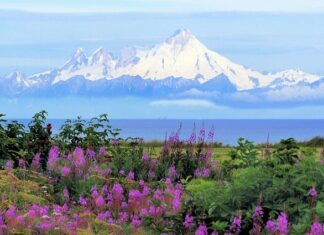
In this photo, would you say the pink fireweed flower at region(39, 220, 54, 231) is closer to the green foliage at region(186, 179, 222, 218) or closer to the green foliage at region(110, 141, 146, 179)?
the green foliage at region(186, 179, 222, 218)

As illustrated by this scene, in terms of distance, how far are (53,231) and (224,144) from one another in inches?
850

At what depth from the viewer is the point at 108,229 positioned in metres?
7.99

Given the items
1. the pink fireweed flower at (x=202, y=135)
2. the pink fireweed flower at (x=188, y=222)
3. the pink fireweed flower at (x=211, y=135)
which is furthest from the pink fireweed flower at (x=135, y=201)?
the pink fireweed flower at (x=202, y=135)

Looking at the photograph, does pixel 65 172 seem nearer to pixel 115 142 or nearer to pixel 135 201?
pixel 135 201

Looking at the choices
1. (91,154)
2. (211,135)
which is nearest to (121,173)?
(91,154)

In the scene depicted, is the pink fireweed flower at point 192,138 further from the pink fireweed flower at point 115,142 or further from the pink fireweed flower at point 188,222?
the pink fireweed flower at point 188,222

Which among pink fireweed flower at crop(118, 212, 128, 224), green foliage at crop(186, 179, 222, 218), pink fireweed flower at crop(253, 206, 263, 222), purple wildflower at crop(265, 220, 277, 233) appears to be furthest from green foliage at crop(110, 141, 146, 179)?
purple wildflower at crop(265, 220, 277, 233)

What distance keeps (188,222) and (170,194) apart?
169cm

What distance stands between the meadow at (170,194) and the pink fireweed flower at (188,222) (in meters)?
0.03

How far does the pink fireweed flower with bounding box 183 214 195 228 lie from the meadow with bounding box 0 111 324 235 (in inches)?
1.1

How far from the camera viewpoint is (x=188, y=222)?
26.4 ft

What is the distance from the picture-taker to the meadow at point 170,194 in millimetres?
7586

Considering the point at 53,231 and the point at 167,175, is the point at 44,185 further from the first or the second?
the point at 53,231

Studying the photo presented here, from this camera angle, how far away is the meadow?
759 cm
